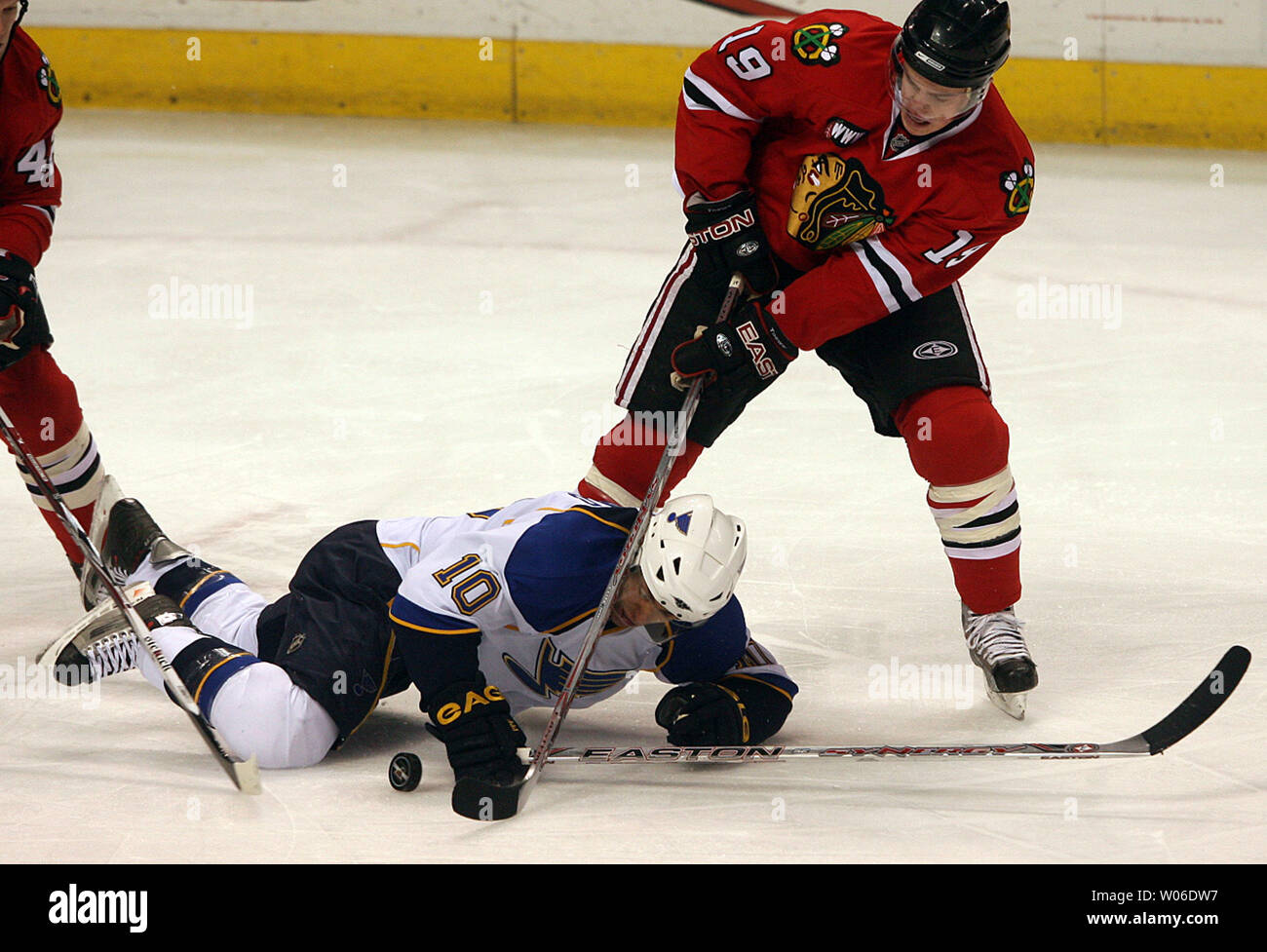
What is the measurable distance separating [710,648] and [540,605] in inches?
11.8

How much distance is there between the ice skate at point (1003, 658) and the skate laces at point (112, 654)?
147 centimetres

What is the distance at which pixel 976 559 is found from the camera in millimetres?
2799

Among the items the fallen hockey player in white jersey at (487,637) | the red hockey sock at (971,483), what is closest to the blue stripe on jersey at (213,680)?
the fallen hockey player in white jersey at (487,637)

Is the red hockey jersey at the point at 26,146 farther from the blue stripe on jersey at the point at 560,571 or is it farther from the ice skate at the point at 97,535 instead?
the blue stripe on jersey at the point at 560,571

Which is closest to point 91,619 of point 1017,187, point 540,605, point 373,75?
point 540,605

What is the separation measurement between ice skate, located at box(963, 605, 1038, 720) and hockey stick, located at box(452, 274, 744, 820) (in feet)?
2.03

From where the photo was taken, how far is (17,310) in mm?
2830

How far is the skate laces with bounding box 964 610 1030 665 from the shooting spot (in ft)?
9.11

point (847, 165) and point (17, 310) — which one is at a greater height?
point (847, 165)

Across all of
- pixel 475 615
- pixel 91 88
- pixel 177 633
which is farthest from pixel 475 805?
pixel 91 88

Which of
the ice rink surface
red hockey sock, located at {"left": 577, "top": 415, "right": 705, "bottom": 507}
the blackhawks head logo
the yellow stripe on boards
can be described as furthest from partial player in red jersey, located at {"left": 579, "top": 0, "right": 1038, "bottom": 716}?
the yellow stripe on boards

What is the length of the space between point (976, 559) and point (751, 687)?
0.50 m

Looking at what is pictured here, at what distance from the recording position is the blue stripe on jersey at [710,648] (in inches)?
100

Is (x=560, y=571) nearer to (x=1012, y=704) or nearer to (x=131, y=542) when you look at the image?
(x=1012, y=704)
